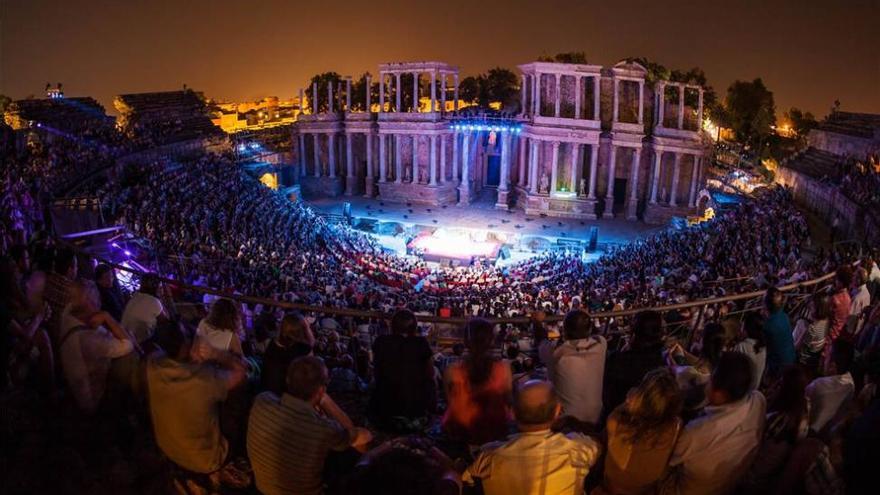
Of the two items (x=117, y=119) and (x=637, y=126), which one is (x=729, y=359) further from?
(x=117, y=119)

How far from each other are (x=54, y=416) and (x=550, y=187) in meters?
40.3

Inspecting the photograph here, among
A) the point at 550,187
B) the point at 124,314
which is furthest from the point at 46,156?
the point at 550,187

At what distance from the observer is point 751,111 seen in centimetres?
6150

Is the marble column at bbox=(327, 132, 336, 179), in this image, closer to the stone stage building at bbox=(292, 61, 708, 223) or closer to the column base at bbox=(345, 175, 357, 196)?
the stone stage building at bbox=(292, 61, 708, 223)

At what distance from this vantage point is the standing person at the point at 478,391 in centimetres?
569

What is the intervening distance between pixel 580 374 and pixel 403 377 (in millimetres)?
1800

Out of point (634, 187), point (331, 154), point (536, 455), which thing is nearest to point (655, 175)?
point (634, 187)

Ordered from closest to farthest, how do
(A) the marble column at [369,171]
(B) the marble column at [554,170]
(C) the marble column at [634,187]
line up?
(C) the marble column at [634,187] → (B) the marble column at [554,170] → (A) the marble column at [369,171]

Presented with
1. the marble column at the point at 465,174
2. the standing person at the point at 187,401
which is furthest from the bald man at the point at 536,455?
the marble column at the point at 465,174

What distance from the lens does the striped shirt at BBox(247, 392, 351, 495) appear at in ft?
15.9

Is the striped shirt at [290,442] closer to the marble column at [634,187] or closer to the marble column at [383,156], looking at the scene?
the marble column at [634,187]

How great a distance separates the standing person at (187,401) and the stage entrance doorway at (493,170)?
4659 centimetres

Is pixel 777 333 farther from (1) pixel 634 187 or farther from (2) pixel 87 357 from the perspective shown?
(1) pixel 634 187

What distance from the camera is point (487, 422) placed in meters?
5.83
